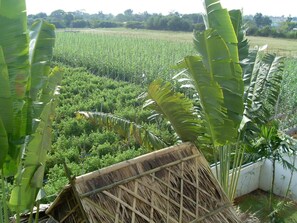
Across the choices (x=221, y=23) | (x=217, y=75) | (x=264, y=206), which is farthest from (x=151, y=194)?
(x=264, y=206)

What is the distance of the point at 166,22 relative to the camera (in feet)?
80.7

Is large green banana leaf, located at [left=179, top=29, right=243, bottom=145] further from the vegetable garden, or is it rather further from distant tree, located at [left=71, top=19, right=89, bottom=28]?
distant tree, located at [left=71, top=19, right=89, bottom=28]

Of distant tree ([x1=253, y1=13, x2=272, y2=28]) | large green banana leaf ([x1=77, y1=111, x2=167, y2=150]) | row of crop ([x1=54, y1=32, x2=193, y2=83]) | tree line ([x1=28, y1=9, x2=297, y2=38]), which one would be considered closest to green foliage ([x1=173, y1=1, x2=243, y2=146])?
large green banana leaf ([x1=77, y1=111, x2=167, y2=150])

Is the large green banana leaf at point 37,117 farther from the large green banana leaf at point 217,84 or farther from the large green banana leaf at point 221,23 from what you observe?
the large green banana leaf at point 221,23

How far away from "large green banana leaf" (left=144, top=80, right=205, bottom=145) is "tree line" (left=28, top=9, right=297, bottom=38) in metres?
11.3

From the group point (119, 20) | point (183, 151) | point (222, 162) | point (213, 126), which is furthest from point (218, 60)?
point (119, 20)

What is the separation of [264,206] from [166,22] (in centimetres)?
1958

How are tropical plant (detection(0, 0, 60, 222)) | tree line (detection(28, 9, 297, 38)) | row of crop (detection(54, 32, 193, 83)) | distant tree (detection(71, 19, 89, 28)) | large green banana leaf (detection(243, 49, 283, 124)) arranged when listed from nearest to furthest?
tropical plant (detection(0, 0, 60, 222))
large green banana leaf (detection(243, 49, 283, 124))
row of crop (detection(54, 32, 193, 83))
tree line (detection(28, 9, 297, 38))
distant tree (detection(71, 19, 89, 28))

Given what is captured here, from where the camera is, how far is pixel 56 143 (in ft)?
25.3

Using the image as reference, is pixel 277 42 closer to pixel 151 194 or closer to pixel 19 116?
pixel 151 194

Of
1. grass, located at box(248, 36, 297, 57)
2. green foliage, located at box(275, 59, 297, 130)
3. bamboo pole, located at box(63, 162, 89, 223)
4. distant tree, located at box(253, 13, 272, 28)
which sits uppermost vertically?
distant tree, located at box(253, 13, 272, 28)

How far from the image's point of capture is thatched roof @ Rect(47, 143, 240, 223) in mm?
3283

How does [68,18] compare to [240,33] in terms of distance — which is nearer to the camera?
[240,33]

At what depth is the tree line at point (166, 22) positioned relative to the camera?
2148 centimetres
